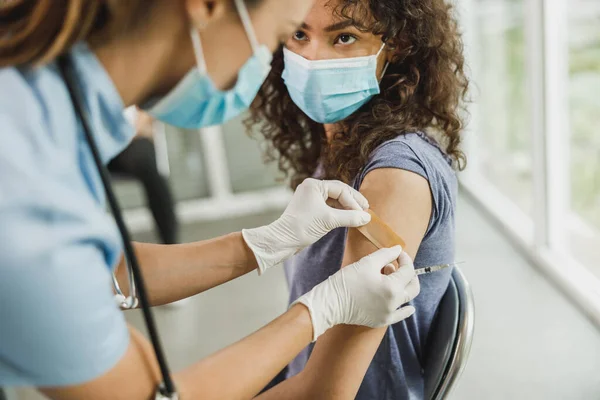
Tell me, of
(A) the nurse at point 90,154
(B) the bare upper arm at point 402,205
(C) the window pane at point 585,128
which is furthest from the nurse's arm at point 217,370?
(C) the window pane at point 585,128

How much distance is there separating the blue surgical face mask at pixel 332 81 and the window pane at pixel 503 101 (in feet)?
7.92

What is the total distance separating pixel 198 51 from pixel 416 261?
56 cm

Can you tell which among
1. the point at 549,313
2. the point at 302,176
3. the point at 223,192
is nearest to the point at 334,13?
the point at 302,176

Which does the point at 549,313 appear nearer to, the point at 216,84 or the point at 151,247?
the point at 151,247

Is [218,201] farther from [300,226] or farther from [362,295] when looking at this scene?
[362,295]

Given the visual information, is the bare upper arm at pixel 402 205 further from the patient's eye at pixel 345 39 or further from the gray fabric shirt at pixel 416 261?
the patient's eye at pixel 345 39

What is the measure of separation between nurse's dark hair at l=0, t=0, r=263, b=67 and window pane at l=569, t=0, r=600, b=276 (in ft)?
8.35

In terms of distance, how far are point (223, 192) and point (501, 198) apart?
1890 millimetres

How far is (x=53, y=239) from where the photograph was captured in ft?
1.88

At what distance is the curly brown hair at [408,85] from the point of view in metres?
1.08

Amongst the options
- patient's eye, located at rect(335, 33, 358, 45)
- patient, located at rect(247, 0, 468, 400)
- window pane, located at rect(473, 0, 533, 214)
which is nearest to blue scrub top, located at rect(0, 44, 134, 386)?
patient, located at rect(247, 0, 468, 400)

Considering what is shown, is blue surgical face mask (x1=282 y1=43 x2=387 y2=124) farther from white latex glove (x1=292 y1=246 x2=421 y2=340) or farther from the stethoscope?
the stethoscope

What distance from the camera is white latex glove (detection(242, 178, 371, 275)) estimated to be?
1.03 meters

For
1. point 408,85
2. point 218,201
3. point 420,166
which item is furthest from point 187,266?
point 218,201
